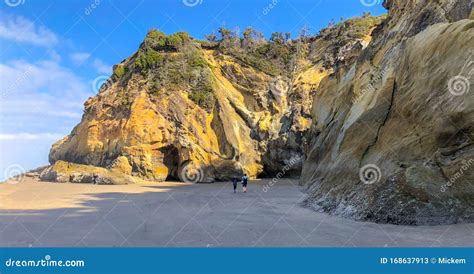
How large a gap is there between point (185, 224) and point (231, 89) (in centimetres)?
3802

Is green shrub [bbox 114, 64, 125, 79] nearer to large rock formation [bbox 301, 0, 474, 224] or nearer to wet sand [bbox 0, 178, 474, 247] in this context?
wet sand [bbox 0, 178, 474, 247]

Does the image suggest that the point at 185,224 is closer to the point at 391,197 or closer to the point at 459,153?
the point at 391,197

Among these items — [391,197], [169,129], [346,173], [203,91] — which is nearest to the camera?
[391,197]

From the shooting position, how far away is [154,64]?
43.4m

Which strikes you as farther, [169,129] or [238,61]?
[238,61]

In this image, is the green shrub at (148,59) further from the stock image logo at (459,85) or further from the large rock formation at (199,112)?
the stock image logo at (459,85)

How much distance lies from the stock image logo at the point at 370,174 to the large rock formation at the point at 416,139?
0.15 feet

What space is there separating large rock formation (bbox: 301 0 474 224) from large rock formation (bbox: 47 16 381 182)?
776 inches

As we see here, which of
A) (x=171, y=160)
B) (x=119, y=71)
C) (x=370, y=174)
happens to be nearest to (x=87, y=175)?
(x=171, y=160)

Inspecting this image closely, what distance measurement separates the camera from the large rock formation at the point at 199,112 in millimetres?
37656

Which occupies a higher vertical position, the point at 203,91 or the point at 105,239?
the point at 203,91

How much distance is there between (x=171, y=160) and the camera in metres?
39.6

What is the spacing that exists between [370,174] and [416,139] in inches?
73.6

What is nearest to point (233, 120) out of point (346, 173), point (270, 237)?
point (346, 173)
